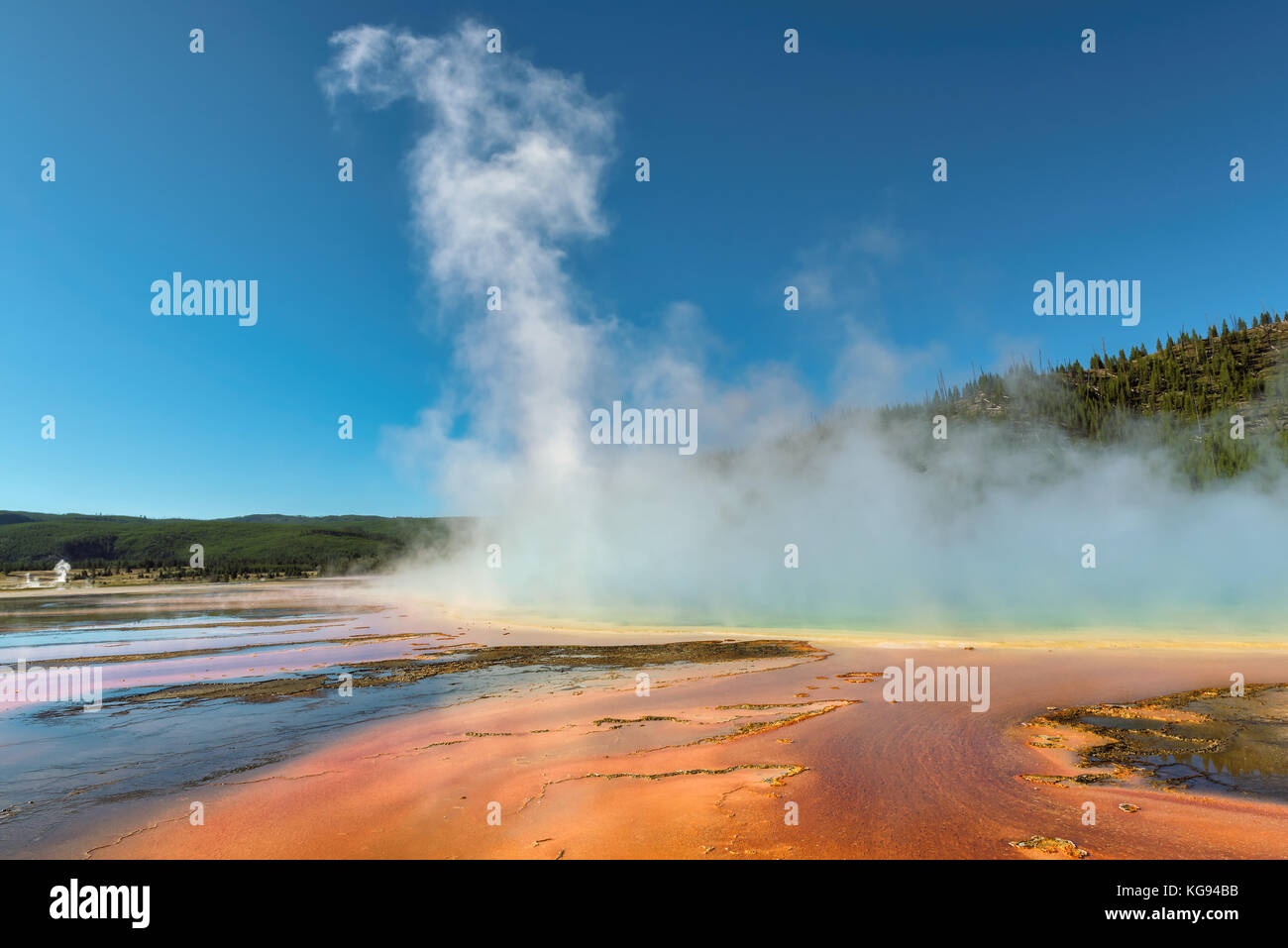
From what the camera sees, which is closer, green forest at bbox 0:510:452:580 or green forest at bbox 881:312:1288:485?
green forest at bbox 881:312:1288:485

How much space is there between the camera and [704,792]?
7363 mm

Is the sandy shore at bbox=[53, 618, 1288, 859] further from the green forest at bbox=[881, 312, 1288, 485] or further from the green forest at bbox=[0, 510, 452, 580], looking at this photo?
the green forest at bbox=[0, 510, 452, 580]

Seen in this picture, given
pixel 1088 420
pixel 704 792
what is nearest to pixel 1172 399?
pixel 1088 420

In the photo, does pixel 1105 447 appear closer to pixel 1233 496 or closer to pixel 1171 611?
pixel 1233 496

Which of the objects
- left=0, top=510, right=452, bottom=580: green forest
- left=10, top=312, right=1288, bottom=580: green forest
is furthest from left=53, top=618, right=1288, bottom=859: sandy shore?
left=0, top=510, right=452, bottom=580: green forest

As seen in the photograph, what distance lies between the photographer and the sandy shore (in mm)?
5941

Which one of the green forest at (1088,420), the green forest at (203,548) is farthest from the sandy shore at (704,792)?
the green forest at (203,548)

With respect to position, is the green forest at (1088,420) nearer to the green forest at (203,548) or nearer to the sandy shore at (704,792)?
the green forest at (203,548)

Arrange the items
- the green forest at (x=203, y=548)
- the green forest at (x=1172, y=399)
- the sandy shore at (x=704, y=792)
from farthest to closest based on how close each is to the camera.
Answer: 1. the green forest at (x=203, y=548)
2. the green forest at (x=1172, y=399)
3. the sandy shore at (x=704, y=792)

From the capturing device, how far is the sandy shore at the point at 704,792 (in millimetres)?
5941

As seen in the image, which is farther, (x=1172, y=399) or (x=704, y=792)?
(x=1172, y=399)

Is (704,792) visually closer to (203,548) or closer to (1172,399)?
(1172,399)
